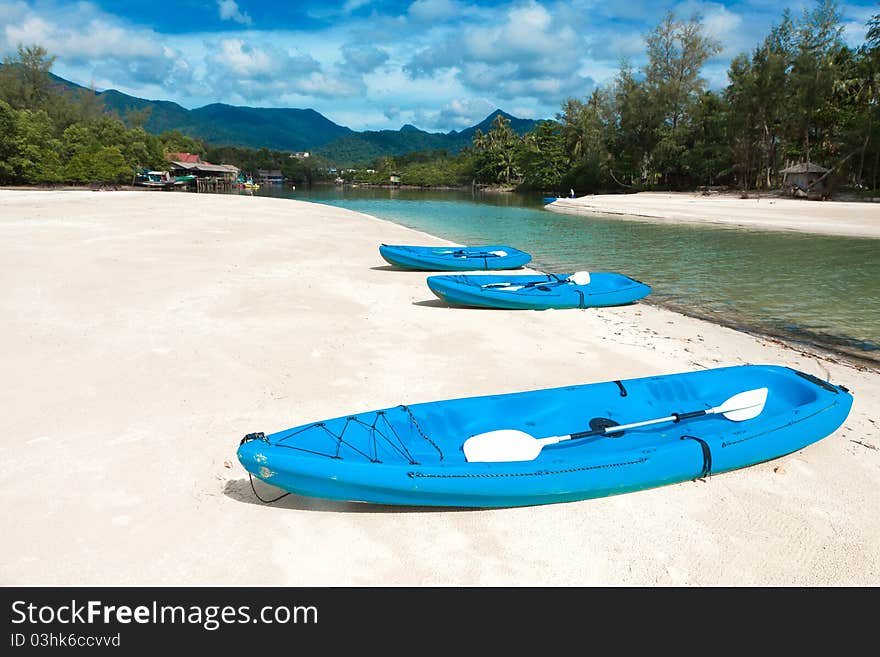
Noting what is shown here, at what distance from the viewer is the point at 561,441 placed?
15.2 ft

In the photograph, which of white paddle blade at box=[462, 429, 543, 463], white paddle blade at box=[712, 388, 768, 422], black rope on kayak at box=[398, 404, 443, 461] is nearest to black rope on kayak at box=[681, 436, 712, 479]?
white paddle blade at box=[712, 388, 768, 422]

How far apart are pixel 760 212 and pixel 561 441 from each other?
37066 millimetres

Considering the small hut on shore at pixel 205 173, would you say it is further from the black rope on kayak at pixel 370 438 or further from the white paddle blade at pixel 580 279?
the black rope on kayak at pixel 370 438

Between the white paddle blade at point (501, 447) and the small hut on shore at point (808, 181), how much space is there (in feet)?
157

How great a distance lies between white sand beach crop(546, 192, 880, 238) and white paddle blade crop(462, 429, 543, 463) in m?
28.4

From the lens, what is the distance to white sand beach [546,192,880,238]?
28391 millimetres

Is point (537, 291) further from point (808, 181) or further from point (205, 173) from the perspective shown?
point (205, 173)

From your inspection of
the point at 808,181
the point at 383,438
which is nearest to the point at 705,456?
the point at 383,438

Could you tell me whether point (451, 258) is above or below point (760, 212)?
below

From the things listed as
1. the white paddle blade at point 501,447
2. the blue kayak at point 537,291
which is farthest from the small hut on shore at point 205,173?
the white paddle blade at point 501,447

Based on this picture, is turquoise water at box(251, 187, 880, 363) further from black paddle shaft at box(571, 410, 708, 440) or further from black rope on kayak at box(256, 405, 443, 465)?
black rope on kayak at box(256, 405, 443, 465)

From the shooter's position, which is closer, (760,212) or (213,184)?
(760,212)

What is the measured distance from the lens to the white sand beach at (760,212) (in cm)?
2839
